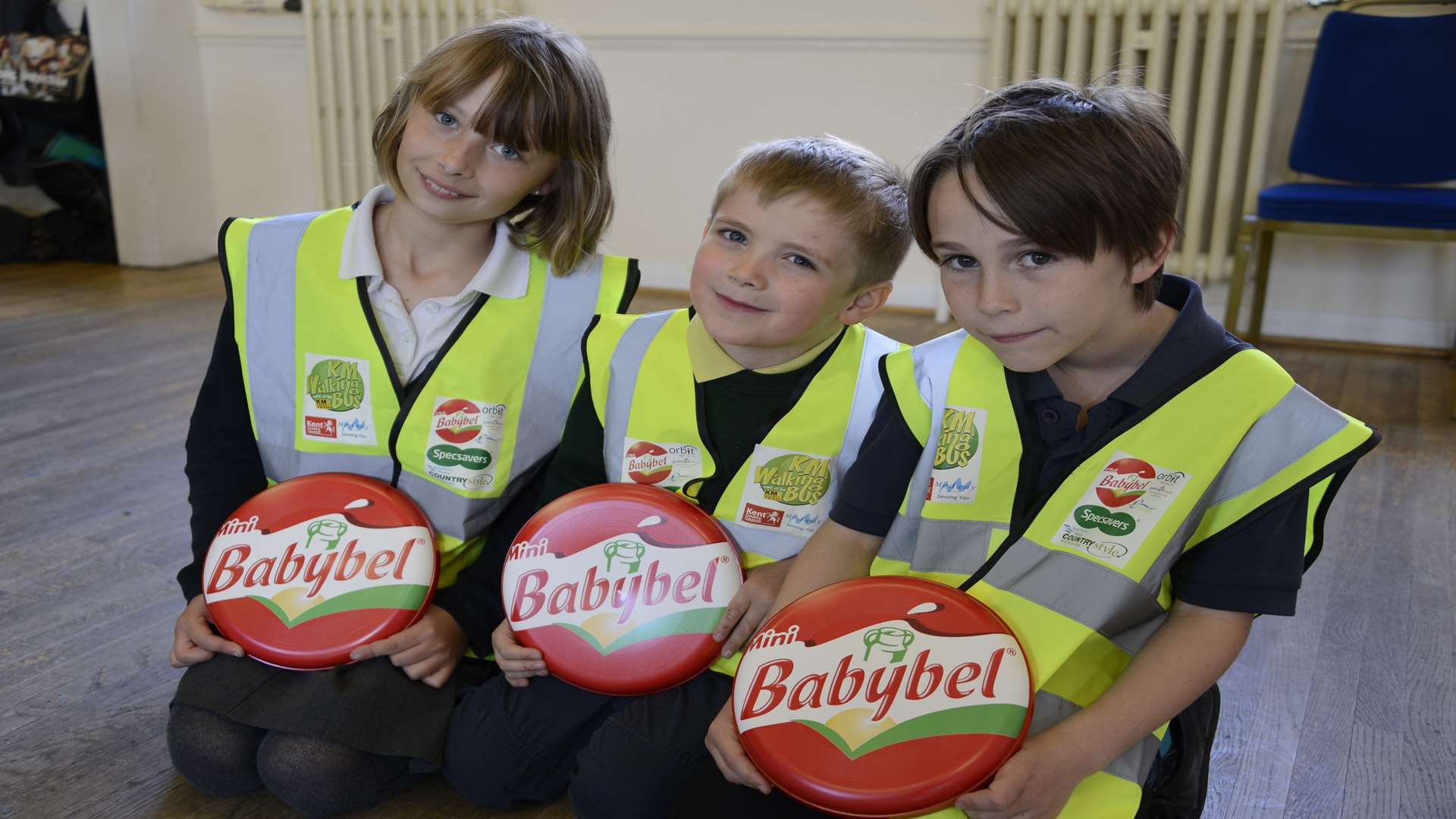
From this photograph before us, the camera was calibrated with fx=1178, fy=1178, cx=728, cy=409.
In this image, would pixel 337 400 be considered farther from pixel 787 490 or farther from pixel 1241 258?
pixel 1241 258

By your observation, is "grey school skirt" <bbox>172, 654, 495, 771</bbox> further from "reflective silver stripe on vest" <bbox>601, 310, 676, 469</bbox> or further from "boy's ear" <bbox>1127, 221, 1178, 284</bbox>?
"boy's ear" <bbox>1127, 221, 1178, 284</bbox>

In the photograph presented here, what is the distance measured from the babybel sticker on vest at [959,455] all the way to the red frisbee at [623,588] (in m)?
0.26

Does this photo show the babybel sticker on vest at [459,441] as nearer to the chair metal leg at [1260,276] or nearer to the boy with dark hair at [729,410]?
the boy with dark hair at [729,410]

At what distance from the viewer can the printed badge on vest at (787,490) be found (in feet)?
4.60

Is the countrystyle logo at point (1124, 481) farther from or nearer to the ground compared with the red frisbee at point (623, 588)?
farther from the ground

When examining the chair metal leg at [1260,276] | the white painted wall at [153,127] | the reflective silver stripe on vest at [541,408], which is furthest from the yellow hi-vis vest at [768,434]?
the white painted wall at [153,127]

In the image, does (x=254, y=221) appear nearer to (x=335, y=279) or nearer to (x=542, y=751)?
(x=335, y=279)

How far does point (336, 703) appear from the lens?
1.32m

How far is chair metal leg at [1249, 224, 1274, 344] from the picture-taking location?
12.7 feet

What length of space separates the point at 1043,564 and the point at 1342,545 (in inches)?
53.7

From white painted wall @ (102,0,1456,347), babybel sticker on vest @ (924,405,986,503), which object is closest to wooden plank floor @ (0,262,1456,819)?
babybel sticker on vest @ (924,405,986,503)

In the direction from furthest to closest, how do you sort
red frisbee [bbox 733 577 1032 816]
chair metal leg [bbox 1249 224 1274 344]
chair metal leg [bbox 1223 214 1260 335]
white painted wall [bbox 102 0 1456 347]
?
1. white painted wall [bbox 102 0 1456 347]
2. chair metal leg [bbox 1249 224 1274 344]
3. chair metal leg [bbox 1223 214 1260 335]
4. red frisbee [bbox 733 577 1032 816]

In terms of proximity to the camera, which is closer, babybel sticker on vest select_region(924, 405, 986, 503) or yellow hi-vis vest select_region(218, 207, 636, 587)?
babybel sticker on vest select_region(924, 405, 986, 503)

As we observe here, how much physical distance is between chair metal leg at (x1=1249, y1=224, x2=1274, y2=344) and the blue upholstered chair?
0.16 m
